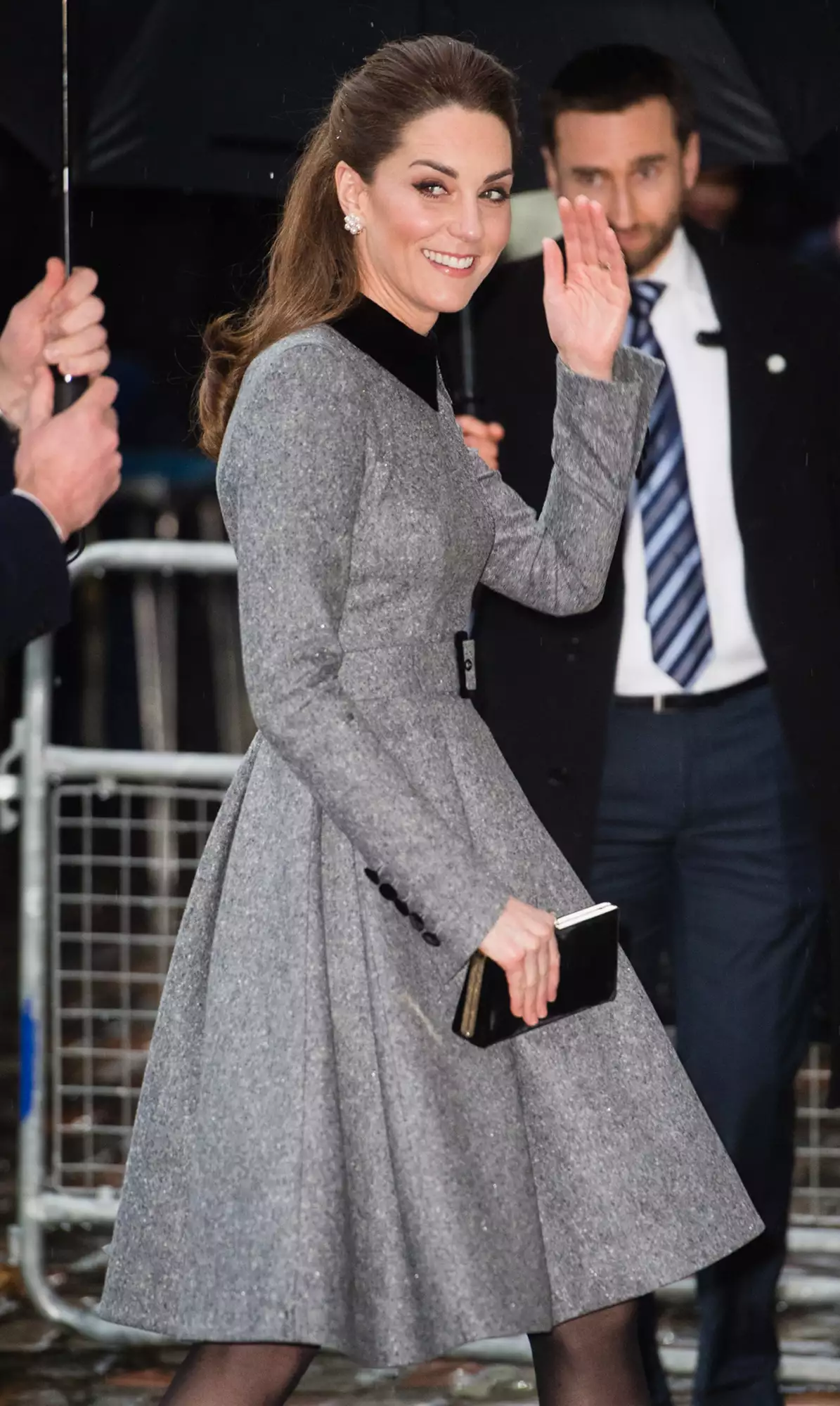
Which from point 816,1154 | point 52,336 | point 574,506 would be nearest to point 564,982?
point 574,506

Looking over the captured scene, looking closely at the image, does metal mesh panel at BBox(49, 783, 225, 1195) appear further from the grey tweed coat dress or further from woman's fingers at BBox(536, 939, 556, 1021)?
woman's fingers at BBox(536, 939, 556, 1021)

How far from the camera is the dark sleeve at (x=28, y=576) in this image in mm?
2121

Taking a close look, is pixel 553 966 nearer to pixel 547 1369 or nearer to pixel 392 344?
pixel 547 1369

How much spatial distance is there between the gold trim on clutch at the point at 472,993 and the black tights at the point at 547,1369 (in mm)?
397

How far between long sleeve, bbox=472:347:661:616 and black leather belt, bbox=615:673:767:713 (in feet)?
1.57

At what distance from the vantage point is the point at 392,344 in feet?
7.43

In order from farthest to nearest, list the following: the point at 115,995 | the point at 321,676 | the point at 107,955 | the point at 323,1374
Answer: the point at 107,955, the point at 115,995, the point at 323,1374, the point at 321,676

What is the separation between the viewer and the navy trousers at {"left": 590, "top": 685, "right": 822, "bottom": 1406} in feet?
9.80

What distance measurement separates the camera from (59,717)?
337 inches

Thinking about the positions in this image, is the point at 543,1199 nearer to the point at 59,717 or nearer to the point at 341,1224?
the point at 341,1224

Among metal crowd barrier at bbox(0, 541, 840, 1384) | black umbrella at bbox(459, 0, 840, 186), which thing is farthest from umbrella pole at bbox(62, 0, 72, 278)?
metal crowd barrier at bbox(0, 541, 840, 1384)

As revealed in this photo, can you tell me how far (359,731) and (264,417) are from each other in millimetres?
339

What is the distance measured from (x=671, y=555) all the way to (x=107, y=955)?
3.83m

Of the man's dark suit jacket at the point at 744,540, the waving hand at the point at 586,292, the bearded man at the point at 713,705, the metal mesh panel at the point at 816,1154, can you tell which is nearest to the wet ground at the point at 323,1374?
the metal mesh panel at the point at 816,1154
